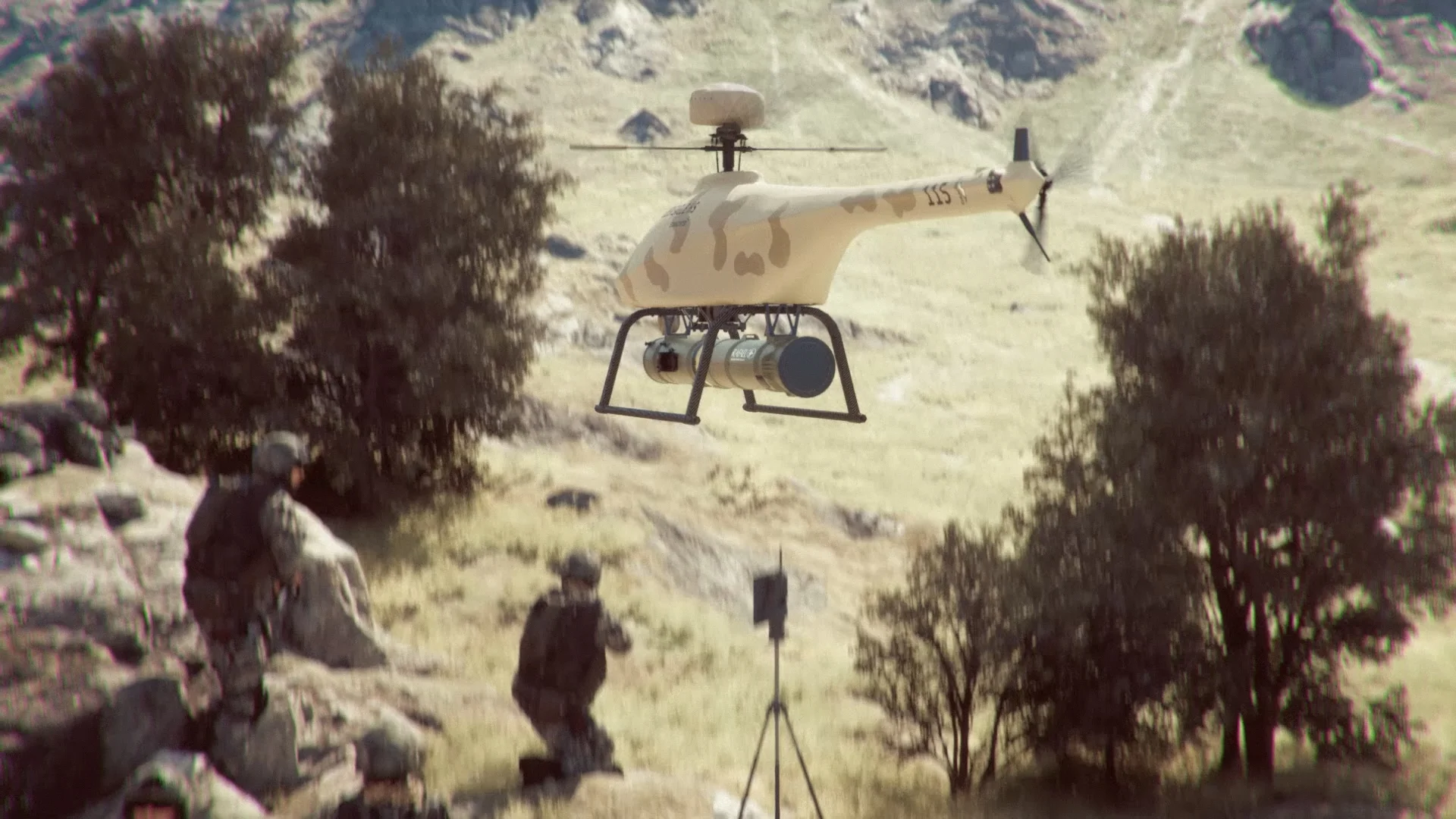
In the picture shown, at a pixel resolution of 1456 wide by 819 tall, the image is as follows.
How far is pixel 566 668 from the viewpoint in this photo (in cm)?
1189

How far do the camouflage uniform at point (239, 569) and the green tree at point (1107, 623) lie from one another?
33.4ft

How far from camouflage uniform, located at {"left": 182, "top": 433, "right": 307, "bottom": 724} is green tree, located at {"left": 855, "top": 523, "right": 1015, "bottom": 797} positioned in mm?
9074

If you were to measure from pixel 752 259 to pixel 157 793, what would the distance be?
5.85 metres

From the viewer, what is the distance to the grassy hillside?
56.1 ft

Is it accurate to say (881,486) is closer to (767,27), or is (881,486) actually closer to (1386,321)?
(1386,321)

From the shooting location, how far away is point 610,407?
10898 mm

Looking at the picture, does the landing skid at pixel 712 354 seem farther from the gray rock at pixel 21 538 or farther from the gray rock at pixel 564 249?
the gray rock at pixel 564 249

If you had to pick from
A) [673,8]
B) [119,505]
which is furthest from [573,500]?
[673,8]

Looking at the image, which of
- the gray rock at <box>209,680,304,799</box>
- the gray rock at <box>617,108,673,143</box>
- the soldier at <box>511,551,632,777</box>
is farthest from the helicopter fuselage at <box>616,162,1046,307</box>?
the gray rock at <box>617,108,673,143</box>

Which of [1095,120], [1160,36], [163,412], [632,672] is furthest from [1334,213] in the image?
[1160,36]

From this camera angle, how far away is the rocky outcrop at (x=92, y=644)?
9461 millimetres

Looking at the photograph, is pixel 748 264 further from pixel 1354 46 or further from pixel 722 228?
pixel 1354 46

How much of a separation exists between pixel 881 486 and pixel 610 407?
2418 centimetres

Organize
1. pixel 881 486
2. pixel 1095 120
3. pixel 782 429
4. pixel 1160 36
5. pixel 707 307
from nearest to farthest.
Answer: pixel 707 307 → pixel 881 486 → pixel 782 429 → pixel 1095 120 → pixel 1160 36
